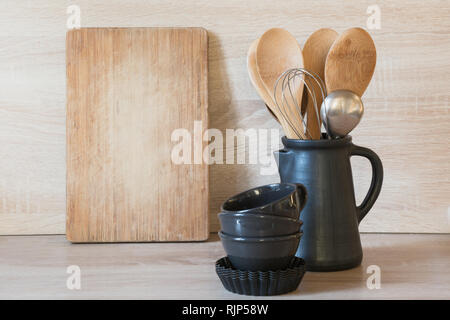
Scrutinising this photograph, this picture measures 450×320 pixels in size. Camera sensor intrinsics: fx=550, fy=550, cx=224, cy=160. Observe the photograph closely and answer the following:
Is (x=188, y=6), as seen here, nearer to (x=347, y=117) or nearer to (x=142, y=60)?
(x=142, y=60)

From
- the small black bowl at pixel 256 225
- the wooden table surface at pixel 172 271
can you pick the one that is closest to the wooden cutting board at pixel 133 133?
the wooden table surface at pixel 172 271

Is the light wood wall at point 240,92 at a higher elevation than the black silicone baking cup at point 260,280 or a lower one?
higher

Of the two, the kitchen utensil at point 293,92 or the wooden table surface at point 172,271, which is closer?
the wooden table surface at point 172,271

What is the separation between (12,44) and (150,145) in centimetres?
31

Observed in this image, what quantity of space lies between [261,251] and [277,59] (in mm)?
334

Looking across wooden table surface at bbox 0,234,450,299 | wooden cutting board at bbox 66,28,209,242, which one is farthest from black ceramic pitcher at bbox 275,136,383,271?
wooden cutting board at bbox 66,28,209,242

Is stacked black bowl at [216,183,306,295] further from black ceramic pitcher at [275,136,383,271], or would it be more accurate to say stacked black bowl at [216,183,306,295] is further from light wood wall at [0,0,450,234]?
light wood wall at [0,0,450,234]

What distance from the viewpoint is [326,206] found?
2.47ft

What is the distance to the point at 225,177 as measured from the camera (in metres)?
0.98

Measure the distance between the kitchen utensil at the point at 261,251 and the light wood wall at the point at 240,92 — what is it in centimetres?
33

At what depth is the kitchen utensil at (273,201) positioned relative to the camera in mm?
644

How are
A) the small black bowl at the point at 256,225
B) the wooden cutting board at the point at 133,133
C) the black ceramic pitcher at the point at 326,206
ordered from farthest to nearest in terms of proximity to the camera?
1. the wooden cutting board at the point at 133,133
2. the black ceramic pitcher at the point at 326,206
3. the small black bowl at the point at 256,225

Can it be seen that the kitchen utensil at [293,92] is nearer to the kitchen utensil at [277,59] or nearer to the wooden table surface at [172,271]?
the kitchen utensil at [277,59]

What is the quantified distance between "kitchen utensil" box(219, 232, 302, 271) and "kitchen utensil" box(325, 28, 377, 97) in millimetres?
270
